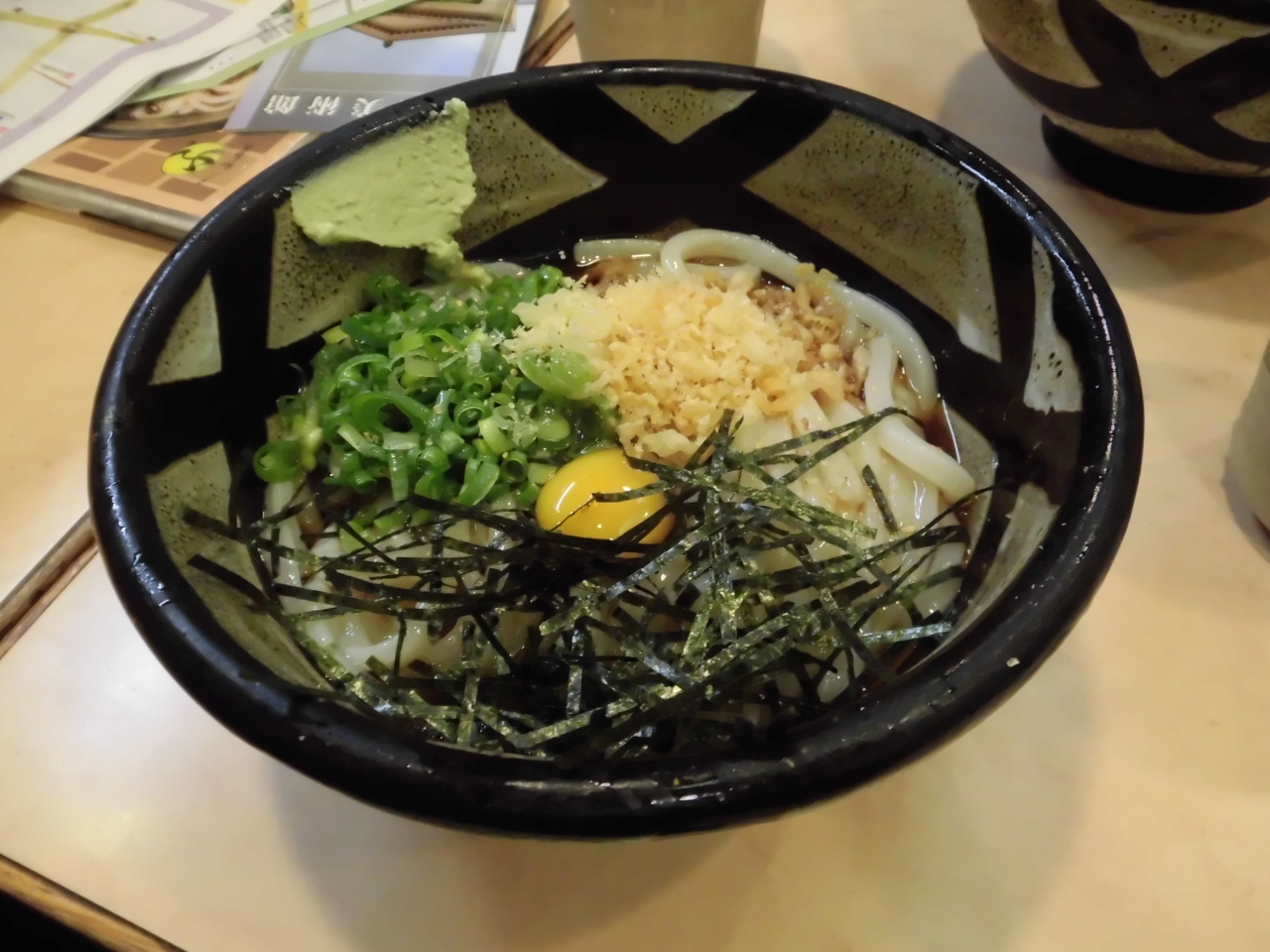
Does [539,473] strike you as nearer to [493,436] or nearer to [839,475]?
[493,436]

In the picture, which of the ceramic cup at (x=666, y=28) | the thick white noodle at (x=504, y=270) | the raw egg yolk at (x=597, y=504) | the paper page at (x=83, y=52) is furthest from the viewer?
the paper page at (x=83, y=52)

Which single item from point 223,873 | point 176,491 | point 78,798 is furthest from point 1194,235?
point 78,798

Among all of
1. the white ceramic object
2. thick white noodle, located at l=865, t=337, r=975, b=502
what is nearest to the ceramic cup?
thick white noodle, located at l=865, t=337, r=975, b=502

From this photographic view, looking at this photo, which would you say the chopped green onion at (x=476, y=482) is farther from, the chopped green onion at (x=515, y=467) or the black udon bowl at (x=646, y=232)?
the black udon bowl at (x=646, y=232)

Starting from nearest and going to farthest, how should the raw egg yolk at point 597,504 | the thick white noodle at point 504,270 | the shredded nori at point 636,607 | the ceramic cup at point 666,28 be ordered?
the shredded nori at point 636,607
the raw egg yolk at point 597,504
the thick white noodle at point 504,270
the ceramic cup at point 666,28

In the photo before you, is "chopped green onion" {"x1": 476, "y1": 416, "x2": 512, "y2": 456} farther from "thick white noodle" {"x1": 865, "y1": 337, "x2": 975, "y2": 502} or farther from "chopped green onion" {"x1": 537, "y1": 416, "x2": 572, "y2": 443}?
"thick white noodle" {"x1": 865, "y1": 337, "x2": 975, "y2": 502}

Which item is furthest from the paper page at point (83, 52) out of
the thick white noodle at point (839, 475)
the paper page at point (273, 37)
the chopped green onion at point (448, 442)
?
the thick white noodle at point (839, 475)
